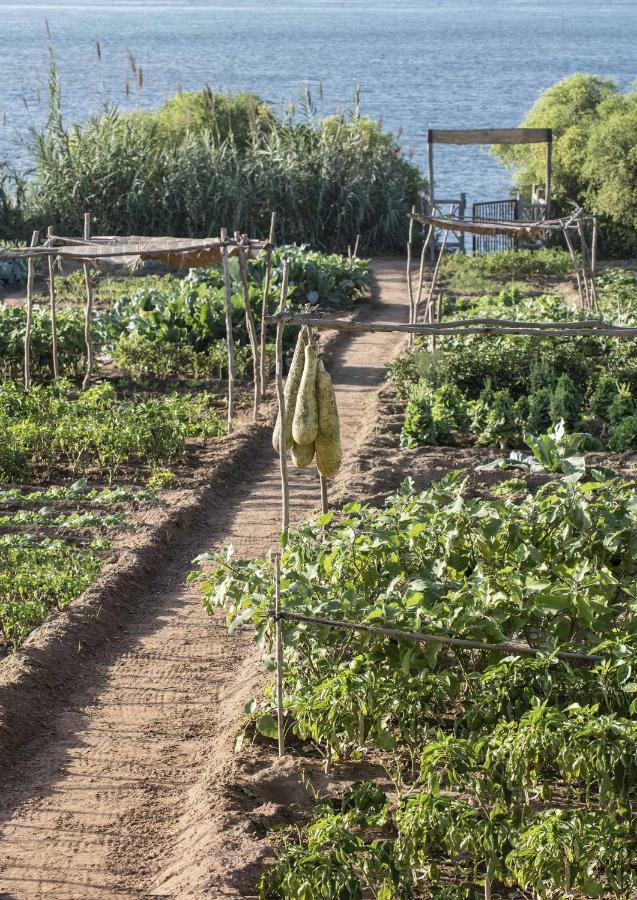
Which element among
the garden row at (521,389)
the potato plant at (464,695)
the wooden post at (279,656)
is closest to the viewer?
the potato plant at (464,695)

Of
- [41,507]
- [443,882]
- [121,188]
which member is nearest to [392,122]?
[121,188]

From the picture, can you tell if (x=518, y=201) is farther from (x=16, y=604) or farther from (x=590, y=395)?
(x=16, y=604)

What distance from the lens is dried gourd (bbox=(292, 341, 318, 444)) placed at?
5.71 meters

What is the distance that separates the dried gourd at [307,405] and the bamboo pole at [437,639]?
1194 millimetres

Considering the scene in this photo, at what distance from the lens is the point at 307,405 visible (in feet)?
19.0

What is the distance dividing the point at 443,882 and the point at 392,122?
59.4 metres

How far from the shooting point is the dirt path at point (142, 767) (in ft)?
15.1

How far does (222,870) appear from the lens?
4320mm

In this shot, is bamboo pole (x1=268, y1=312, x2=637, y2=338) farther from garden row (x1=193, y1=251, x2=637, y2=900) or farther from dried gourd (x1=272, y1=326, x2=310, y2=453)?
garden row (x1=193, y1=251, x2=637, y2=900)

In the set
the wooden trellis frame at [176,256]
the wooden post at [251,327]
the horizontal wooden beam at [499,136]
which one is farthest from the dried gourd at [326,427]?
the horizontal wooden beam at [499,136]

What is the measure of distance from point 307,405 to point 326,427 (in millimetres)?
175

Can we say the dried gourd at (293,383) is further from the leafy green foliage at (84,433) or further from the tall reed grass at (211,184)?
the tall reed grass at (211,184)

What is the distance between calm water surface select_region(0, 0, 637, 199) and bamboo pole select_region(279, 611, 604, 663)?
71.7 feet

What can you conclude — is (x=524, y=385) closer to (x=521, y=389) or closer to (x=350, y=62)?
(x=521, y=389)
